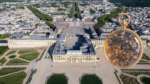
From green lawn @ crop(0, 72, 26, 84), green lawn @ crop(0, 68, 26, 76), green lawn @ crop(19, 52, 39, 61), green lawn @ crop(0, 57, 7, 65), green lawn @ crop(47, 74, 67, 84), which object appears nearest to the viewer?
green lawn @ crop(0, 72, 26, 84)

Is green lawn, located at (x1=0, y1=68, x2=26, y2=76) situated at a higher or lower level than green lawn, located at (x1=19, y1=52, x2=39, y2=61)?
lower

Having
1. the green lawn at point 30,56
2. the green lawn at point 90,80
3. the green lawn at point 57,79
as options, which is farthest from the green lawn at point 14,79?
the green lawn at point 90,80

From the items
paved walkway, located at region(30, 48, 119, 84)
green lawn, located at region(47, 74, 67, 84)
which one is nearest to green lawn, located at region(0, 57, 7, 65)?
paved walkway, located at region(30, 48, 119, 84)

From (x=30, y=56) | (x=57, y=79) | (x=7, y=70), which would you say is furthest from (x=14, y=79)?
(x=30, y=56)

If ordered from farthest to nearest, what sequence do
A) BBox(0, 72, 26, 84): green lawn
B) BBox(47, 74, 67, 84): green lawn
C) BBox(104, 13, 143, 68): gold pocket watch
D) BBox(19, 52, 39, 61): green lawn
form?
BBox(19, 52, 39, 61): green lawn → BBox(47, 74, 67, 84): green lawn → BBox(0, 72, 26, 84): green lawn → BBox(104, 13, 143, 68): gold pocket watch

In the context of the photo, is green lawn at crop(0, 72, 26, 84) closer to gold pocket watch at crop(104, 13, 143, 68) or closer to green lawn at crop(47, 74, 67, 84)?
green lawn at crop(47, 74, 67, 84)

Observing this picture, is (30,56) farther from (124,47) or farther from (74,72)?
(124,47)

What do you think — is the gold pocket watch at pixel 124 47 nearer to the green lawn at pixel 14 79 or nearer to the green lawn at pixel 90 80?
the green lawn at pixel 90 80

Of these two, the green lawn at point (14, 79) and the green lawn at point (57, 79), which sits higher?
the green lawn at point (14, 79)
